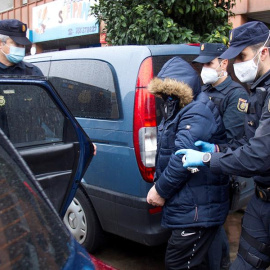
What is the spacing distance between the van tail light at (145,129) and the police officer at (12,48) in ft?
3.86

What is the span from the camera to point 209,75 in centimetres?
361

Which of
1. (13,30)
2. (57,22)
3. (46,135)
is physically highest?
(57,22)

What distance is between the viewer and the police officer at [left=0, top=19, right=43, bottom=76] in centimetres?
346

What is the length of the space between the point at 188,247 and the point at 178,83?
1082mm

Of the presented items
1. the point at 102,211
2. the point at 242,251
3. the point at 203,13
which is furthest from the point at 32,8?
the point at 242,251

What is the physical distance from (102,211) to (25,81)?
1.49m

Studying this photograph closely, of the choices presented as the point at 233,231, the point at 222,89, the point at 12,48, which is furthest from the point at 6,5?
the point at 233,231

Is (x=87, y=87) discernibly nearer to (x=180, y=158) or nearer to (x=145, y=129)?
(x=145, y=129)

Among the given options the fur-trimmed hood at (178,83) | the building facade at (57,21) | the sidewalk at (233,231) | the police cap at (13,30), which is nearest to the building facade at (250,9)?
the building facade at (57,21)

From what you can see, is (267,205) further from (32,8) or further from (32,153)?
(32,8)

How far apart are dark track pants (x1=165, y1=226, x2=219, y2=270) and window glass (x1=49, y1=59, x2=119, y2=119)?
3.77 feet

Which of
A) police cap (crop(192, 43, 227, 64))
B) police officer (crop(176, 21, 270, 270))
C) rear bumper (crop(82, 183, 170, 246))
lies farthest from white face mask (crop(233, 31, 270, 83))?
rear bumper (crop(82, 183, 170, 246))

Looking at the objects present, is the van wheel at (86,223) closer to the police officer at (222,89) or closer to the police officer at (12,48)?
the police officer at (12,48)

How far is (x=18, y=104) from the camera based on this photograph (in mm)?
2377
